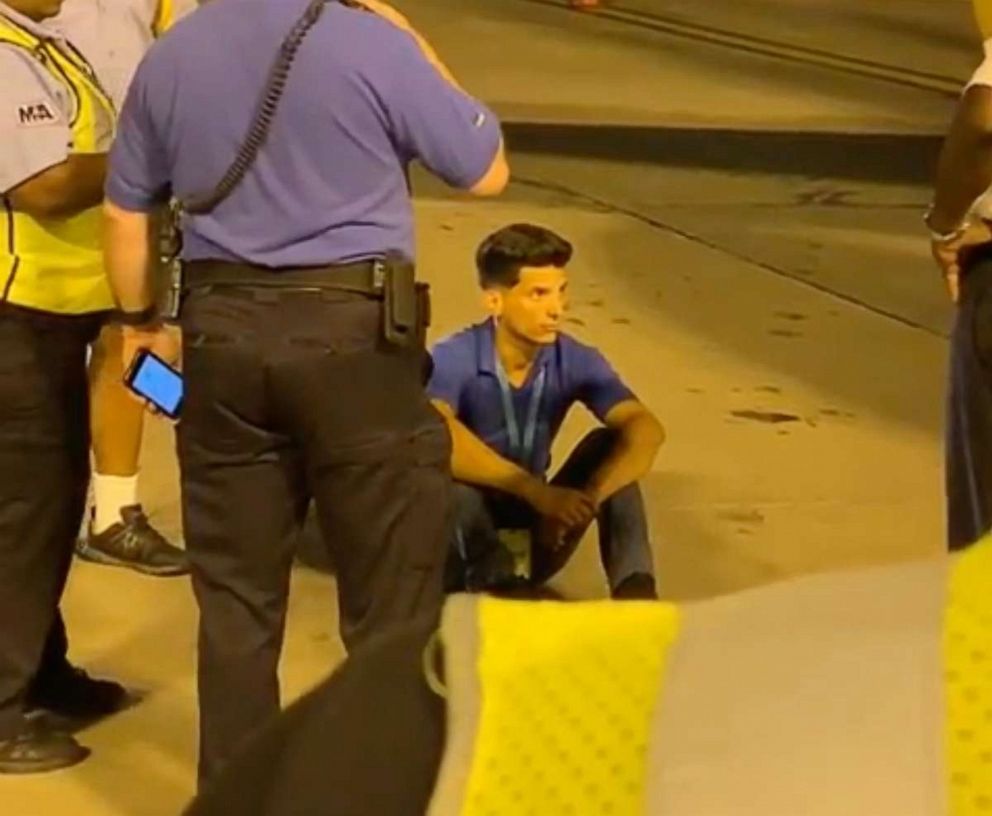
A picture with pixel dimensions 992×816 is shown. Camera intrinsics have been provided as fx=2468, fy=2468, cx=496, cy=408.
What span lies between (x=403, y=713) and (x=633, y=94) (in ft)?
36.4

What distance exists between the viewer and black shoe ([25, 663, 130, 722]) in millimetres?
4559

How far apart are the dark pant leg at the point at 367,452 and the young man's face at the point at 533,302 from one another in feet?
3.72

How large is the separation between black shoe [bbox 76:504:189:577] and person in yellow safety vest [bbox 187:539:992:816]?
3902 millimetres

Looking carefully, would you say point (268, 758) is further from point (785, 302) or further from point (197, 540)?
point (785, 302)

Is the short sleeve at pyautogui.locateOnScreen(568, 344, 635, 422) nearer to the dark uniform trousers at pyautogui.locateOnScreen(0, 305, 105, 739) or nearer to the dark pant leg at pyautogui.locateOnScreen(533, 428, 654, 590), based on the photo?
the dark pant leg at pyautogui.locateOnScreen(533, 428, 654, 590)

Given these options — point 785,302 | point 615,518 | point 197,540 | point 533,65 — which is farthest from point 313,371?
point 533,65

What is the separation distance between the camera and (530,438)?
5090 mm

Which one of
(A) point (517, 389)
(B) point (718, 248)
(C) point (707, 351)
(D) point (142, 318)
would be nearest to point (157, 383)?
(D) point (142, 318)

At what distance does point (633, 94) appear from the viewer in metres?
12.4

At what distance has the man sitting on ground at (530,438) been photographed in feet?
16.2

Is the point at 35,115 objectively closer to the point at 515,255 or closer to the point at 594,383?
the point at 515,255

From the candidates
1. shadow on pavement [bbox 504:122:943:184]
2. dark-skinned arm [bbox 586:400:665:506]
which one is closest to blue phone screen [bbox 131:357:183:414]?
dark-skinned arm [bbox 586:400:665:506]

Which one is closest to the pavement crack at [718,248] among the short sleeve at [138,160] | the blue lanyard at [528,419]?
the blue lanyard at [528,419]

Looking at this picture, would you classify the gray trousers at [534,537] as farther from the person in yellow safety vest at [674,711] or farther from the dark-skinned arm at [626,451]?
the person in yellow safety vest at [674,711]
